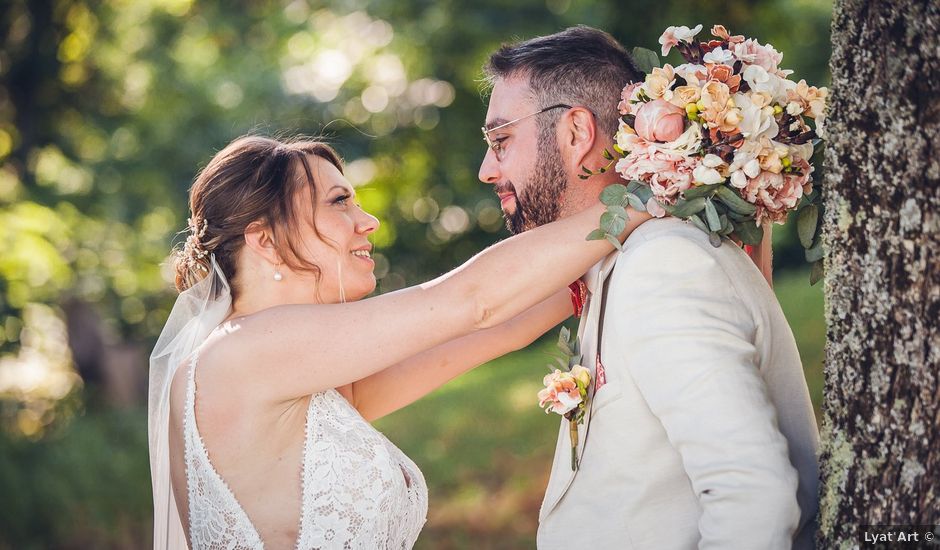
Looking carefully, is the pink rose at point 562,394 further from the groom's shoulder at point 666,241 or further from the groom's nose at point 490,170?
the groom's nose at point 490,170

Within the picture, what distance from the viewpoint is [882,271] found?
2299mm

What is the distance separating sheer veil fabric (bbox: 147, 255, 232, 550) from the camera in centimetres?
344

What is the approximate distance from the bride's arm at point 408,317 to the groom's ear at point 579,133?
370mm

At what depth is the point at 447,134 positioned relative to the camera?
11453 millimetres

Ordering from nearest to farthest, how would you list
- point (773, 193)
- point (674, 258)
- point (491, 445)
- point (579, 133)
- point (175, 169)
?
1. point (674, 258)
2. point (773, 193)
3. point (579, 133)
4. point (491, 445)
5. point (175, 169)

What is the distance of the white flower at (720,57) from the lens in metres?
2.77

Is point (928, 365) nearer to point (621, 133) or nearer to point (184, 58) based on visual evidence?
point (621, 133)

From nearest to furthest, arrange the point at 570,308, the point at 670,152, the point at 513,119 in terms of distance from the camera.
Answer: the point at 670,152 < the point at 513,119 < the point at 570,308

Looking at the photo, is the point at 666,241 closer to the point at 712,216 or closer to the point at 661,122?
the point at 712,216

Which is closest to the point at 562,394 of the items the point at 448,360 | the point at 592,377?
the point at 592,377

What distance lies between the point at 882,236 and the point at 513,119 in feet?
4.64

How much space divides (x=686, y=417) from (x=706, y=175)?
71 cm

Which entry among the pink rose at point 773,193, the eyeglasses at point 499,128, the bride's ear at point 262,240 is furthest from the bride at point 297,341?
the eyeglasses at point 499,128

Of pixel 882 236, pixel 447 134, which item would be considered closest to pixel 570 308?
pixel 882 236
